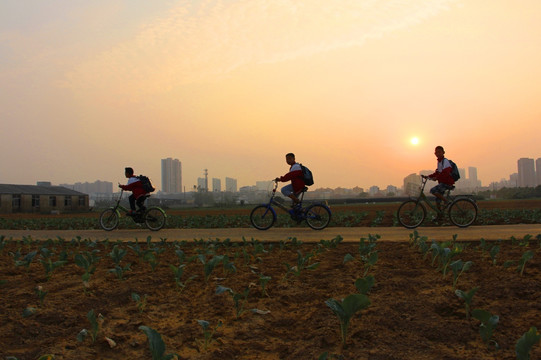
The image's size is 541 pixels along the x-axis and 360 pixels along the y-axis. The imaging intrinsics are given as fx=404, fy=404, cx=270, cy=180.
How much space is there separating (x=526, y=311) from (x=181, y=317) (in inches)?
105

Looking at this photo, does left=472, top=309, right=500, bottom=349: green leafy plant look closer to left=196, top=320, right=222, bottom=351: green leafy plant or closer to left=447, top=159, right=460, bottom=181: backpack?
left=196, top=320, right=222, bottom=351: green leafy plant

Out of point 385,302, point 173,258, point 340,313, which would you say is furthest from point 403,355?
point 173,258

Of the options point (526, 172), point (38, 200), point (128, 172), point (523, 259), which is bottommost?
point (523, 259)

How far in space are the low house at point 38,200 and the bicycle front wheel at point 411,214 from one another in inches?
2135

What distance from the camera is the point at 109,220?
13195 mm

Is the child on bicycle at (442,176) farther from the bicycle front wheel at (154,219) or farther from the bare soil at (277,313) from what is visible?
the bicycle front wheel at (154,219)

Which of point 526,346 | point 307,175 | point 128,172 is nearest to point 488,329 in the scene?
point 526,346

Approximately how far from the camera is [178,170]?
195625mm

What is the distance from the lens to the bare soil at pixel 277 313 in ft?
8.54

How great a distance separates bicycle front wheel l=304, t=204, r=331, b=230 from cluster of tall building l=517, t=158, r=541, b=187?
144m

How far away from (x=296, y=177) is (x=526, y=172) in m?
150

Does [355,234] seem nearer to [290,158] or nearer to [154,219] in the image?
[290,158]

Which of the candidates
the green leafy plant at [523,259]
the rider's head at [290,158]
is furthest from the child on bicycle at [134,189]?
the green leafy plant at [523,259]

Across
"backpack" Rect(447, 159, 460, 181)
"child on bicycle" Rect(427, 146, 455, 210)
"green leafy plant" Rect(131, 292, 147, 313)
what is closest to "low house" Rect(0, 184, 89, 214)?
"child on bicycle" Rect(427, 146, 455, 210)
